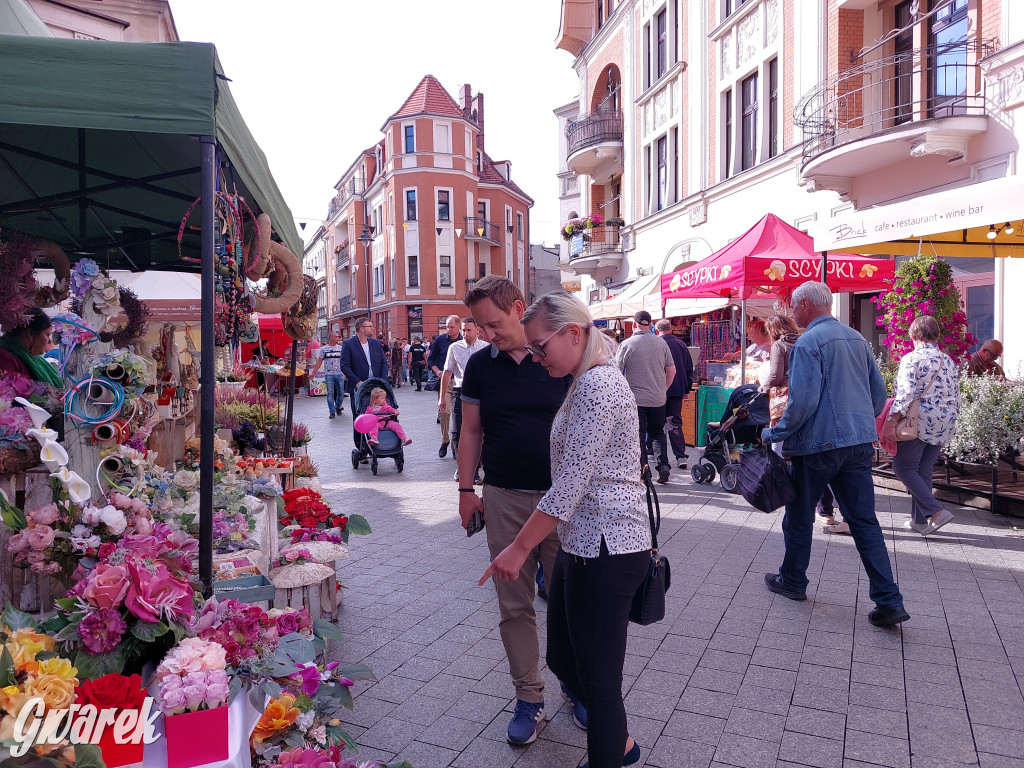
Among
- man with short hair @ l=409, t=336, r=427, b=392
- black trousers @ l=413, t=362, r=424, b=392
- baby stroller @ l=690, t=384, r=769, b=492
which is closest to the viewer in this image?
baby stroller @ l=690, t=384, r=769, b=492

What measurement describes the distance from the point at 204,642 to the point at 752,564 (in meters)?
4.14

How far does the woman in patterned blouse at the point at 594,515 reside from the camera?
2357 millimetres

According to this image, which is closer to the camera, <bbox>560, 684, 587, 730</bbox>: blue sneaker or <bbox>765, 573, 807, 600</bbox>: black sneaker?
<bbox>560, 684, 587, 730</bbox>: blue sneaker

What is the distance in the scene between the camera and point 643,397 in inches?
315

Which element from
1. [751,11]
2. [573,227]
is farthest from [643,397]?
[573,227]

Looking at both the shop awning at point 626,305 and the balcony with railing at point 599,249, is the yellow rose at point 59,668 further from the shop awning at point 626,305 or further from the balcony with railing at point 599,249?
the balcony with railing at point 599,249

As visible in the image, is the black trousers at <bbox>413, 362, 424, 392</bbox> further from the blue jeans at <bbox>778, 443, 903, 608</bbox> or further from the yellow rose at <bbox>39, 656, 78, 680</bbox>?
the yellow rose at <bbox>39, 656, 78, 680</bbox>

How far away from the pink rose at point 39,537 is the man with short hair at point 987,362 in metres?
8.67

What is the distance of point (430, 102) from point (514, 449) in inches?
1766

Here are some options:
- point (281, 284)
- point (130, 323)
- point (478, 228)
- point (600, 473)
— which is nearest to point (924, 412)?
point (600, 473)

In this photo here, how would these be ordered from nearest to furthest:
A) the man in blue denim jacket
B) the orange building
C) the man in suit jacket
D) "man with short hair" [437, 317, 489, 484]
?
1. the man in blue denim jacket
2. "man with short hair" [437, 317, 489, 484]
3. the man in suit jacket
4. the orange building

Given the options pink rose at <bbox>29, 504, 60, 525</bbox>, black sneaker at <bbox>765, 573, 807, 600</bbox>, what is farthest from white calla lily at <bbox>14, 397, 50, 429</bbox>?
black sneaker at <bbox>765, 573, 807, 600</bbox>

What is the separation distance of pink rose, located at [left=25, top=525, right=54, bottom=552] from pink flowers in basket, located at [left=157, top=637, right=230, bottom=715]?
62 centimetres

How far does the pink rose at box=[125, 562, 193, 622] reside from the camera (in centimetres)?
217
